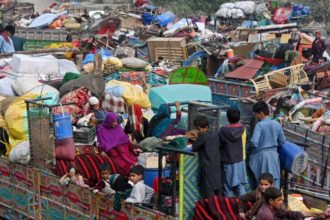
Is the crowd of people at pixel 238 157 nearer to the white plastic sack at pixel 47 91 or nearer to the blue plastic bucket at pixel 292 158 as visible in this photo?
the blue plastic bucket at pixel 292 158

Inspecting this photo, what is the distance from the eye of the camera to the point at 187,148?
24.8 ft

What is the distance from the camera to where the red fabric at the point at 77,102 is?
1080 centimetres

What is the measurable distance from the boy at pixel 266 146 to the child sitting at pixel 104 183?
4.86 ft

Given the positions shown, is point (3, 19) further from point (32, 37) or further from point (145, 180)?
point (145, 180)

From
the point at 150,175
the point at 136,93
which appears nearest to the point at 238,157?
the point at 150,175

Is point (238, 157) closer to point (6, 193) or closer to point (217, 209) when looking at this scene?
point (217, 209)

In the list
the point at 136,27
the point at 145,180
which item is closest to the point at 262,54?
the point at 145,180

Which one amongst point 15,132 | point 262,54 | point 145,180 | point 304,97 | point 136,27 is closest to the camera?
point 145,180

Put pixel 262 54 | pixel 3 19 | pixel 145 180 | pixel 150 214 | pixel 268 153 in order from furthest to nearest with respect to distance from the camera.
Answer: pixel 3 19
pixel 262 54
pixel 145 180
pixel 268 153
pixel 150 214

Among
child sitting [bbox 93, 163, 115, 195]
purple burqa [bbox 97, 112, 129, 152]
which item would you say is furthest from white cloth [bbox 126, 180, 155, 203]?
purple burqa [bbox 97, 112, 129, 152]

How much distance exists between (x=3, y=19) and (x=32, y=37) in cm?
818

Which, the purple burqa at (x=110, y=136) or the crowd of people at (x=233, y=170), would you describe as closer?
the crowd of people at (x=233, y=170)

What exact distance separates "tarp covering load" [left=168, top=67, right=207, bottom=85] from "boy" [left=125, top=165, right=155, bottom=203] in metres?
7.03

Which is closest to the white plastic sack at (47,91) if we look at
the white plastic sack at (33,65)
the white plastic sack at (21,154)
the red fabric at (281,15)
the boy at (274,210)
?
the white plastic sack at (33,65)
